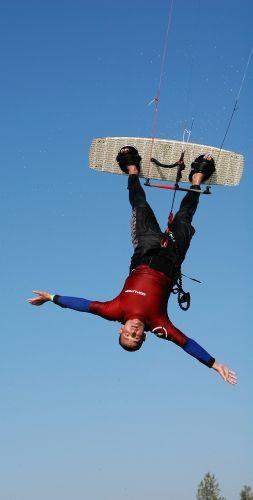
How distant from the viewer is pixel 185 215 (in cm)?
1539

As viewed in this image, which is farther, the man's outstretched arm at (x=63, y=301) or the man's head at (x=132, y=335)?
the man's outstretched arm at (x=63, y=301)

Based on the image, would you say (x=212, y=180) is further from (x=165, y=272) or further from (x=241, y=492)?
(x=241, y=492)

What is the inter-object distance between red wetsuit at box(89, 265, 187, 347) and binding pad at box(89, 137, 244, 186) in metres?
3.55

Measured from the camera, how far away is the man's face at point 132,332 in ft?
43.8

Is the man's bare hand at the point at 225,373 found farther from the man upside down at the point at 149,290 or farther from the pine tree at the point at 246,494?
the pine tree at the point at 246,494

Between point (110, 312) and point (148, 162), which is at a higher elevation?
point (148, 162)

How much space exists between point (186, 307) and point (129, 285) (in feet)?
3.88

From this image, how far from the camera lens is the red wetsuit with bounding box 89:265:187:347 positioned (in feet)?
45.2

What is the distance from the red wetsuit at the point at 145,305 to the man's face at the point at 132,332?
150 millimetres

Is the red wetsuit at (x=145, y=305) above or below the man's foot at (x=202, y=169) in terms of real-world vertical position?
below

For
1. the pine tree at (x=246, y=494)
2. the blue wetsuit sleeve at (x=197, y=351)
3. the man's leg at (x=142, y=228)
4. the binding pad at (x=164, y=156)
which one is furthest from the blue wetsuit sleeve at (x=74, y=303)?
the pine tree at (x=246, y=494)

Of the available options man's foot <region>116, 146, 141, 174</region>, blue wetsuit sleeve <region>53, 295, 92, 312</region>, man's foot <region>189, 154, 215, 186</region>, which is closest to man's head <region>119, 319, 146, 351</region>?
blue wetsuit sleeve <region>53, 295, 92, 312</region>

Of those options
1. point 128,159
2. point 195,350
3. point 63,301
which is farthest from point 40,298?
point 128,159

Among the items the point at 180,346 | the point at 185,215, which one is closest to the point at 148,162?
the point at 185,215
